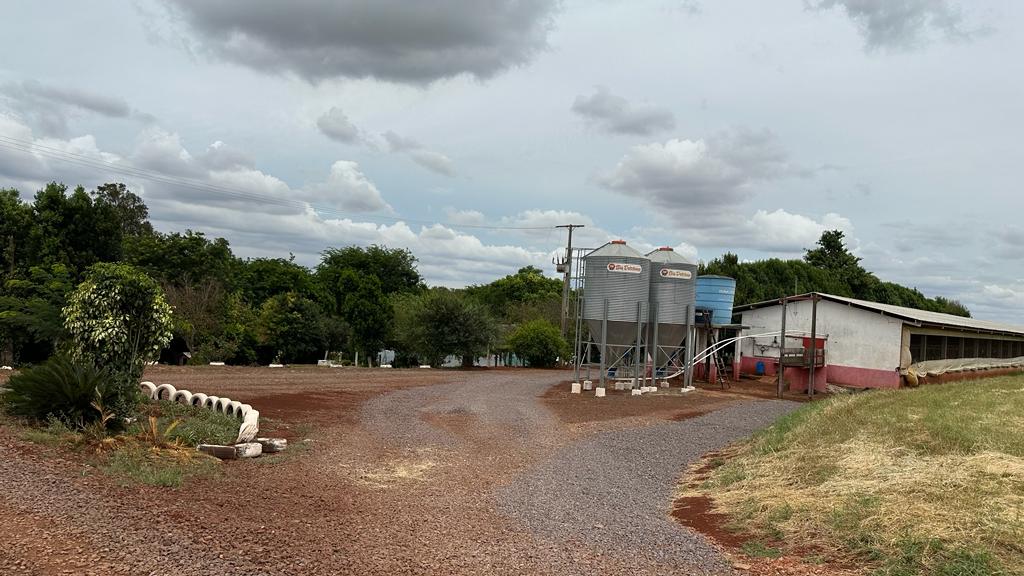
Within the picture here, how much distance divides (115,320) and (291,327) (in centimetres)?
2550

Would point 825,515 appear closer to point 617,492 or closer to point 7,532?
point 617,492

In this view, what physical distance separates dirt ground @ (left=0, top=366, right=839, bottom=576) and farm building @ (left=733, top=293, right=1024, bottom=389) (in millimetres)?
19170

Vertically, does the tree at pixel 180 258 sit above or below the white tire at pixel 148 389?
above

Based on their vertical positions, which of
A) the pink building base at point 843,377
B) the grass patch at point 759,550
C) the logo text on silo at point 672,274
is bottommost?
the grass patch at point 759,550

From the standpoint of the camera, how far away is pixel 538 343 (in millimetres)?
43438

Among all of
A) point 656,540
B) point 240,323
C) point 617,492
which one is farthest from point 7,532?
point 240,323

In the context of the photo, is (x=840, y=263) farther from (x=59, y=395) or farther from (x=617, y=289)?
(x=59, y=395)

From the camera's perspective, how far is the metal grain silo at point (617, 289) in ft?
89.0

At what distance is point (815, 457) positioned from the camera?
11102 mm

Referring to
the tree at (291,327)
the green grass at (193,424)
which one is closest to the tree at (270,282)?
the tree at (291,327)

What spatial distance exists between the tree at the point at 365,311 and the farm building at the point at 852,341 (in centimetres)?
2130

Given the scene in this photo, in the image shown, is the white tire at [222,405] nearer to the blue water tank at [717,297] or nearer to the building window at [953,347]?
the blue water tank at [717,297]

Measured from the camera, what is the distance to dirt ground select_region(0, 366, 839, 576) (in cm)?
652

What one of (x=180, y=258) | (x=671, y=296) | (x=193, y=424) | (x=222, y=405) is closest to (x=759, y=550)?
(x=193, y=424)
